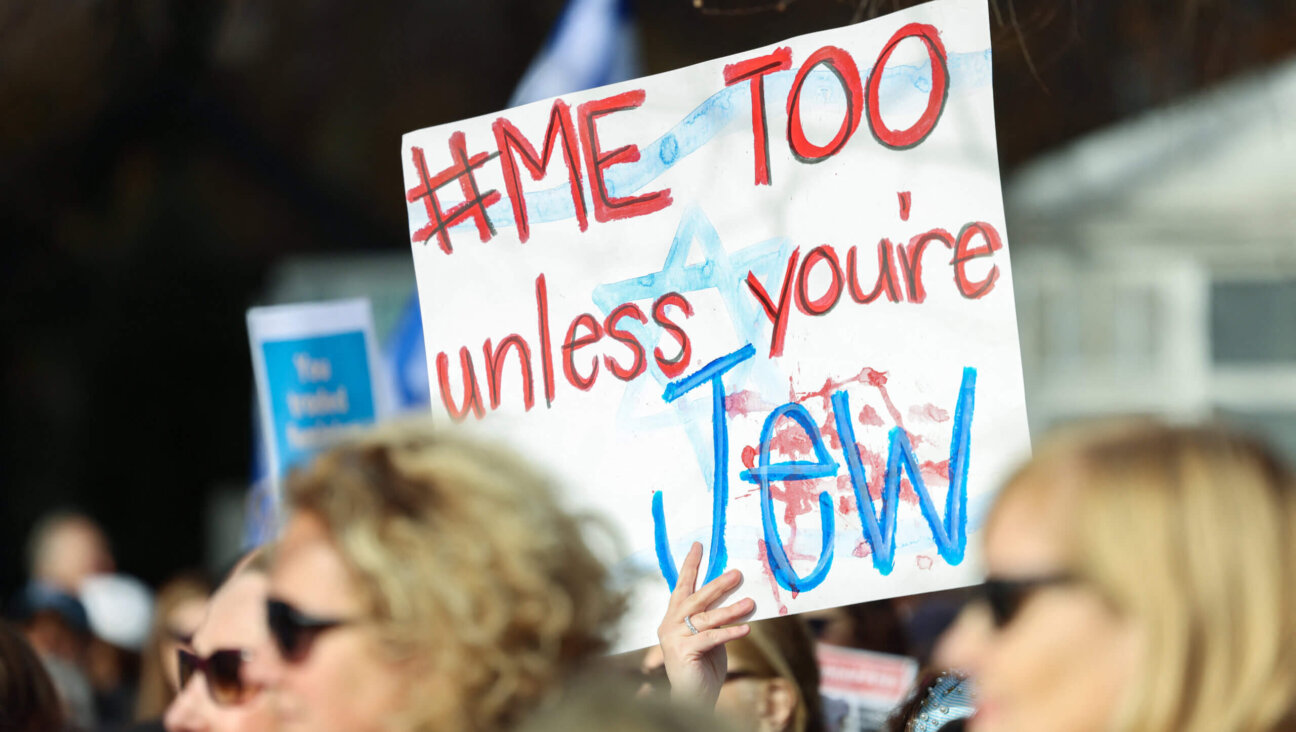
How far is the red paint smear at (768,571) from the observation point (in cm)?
197

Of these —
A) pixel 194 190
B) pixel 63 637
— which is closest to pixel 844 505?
pixel 63 637

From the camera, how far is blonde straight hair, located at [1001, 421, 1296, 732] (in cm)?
117

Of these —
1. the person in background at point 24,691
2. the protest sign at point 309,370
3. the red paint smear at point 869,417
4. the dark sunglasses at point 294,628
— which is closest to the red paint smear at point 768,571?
the red paint smear at point 869,417

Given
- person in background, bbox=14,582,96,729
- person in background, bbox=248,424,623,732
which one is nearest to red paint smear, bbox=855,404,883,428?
person in background, bbox=248,424,623,732

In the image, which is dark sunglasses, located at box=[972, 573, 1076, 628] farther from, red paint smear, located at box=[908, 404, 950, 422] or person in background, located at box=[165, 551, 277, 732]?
person in background, located at box=[165, 551, 277, 732]

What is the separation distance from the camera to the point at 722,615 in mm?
1948

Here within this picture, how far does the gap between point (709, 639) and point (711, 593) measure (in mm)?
70

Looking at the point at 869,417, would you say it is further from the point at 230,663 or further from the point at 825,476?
the point at 230,663

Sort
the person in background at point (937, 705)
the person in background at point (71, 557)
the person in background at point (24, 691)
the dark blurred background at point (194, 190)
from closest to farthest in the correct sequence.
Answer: the person in background at point (937, 705), the person in background at point (24, 691), the person in background at point (71, 557), the dark blurred background at point (194, 190)

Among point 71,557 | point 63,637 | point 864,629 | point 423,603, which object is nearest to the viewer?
point 423,603

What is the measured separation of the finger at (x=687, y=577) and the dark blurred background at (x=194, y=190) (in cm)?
351

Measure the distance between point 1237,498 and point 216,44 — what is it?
16.0ft

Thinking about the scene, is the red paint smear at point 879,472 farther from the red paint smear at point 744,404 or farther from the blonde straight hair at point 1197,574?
the blonde straight hair at point 1197,574

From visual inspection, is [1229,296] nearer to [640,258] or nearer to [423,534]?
[640,258]
